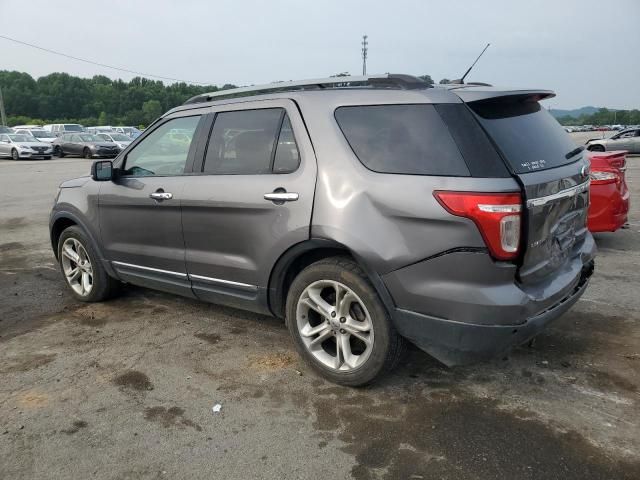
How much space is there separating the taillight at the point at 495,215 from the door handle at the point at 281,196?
3.27 feet

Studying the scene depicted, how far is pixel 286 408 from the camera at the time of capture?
3117mm

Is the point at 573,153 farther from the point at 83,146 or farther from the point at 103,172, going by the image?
the point at 83,146

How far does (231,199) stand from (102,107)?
92091 mm

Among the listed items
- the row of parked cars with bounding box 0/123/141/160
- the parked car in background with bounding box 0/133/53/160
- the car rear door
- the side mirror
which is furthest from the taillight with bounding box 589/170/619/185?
the parked car in background with bounding box 0/133/53/160

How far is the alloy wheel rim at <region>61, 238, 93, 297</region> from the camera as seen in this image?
4.95 m

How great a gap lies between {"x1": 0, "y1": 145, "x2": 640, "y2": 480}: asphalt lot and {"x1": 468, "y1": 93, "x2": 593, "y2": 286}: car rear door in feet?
2.47

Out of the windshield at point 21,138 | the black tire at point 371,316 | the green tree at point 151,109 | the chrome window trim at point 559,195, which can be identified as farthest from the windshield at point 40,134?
the green tree at point 151,109

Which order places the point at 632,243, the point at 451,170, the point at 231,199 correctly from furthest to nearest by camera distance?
the point at 632,243
the point at 231,199
the point at 451,170

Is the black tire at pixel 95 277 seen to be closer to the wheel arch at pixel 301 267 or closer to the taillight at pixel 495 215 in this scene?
the wheel arch at pixel 301 267

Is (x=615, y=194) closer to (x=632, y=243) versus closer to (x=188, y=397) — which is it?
(x=632, y=243)

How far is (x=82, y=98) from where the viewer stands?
86.4 m

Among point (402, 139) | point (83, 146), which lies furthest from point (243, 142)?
point (83, 146)

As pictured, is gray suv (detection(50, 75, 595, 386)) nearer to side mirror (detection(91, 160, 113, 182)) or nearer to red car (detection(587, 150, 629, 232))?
side mirror (detection(91, 160, 113, 182))

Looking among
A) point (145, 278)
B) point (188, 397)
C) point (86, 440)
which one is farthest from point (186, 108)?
point (86, 440)
